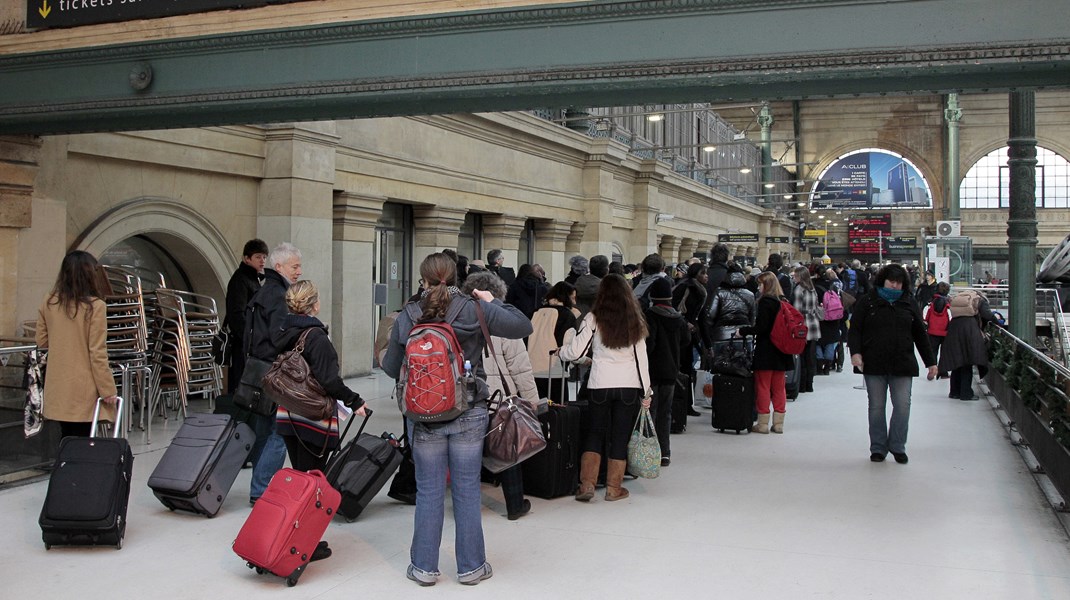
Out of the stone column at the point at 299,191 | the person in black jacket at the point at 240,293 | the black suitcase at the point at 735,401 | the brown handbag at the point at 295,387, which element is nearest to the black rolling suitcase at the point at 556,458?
the brown handbag at the point at 295,387

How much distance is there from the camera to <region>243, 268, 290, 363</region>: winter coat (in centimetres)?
582

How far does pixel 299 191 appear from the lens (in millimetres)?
11297

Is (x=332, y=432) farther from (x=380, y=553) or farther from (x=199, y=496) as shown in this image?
(x=199, y=496)

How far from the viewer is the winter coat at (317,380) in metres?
5.28

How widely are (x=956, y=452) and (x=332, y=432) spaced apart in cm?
592

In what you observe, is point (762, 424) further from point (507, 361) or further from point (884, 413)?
point (507, 361)

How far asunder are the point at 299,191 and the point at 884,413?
270 inches

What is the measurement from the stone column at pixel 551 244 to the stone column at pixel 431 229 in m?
3.55

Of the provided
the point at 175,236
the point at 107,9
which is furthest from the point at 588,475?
the point at 175,236

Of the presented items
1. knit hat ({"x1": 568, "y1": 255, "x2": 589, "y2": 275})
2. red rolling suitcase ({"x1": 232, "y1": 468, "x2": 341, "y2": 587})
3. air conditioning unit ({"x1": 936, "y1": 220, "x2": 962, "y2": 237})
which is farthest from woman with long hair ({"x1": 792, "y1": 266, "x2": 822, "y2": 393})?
air conditioning unit ({"x1": 936, "y1": 220, "x2": 962, "y2": 237})

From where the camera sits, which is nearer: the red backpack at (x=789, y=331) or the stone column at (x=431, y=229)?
the red backpack at (x=789, y=331)

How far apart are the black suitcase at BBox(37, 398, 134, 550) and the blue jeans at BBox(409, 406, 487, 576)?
1.71 meters

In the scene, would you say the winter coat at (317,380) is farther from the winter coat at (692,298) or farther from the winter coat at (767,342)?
the winter coat at (692,298)

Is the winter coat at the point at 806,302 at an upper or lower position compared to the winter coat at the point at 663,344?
upper
